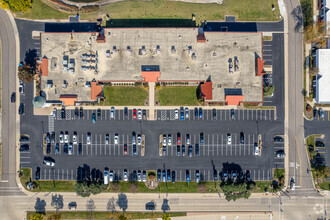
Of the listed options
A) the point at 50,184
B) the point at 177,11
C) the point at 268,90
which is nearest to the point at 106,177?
the point at 50,184

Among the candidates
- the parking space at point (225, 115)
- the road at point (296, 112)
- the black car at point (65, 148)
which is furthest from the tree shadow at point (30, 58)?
the road at point (296, 112)

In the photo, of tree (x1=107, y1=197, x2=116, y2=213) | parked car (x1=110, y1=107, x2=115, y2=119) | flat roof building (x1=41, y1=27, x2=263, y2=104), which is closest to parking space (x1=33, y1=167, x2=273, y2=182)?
tree (x1=107, y1=197, x2=116, y2=213)

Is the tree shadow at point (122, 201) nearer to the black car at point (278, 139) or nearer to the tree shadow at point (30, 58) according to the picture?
the tree shadow at point (30, 58)

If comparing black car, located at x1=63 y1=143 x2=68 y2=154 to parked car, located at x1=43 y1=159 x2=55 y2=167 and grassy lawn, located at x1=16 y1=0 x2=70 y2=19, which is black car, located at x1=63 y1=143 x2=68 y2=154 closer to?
parked car, located at x1=43 y1=159 x2=55 y2=167

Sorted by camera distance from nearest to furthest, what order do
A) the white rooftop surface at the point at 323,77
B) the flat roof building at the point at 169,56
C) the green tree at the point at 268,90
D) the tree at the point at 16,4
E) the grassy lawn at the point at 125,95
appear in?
the flat roof building at the point at 169,56 < the tree at the point at 16,4 < the green tree at the point at 268,90 < the white rooftop surface at the point at 323,77 < the grassy lawn at the point at 125,95

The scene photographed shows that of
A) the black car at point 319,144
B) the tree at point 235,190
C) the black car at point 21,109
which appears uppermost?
the black car at point 21,109

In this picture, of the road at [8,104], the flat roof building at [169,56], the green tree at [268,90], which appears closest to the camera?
the flat roof building at [169,56]

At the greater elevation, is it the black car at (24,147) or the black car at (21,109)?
the black car at (21,109)

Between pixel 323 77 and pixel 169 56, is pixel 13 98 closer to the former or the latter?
pixel 169 56
